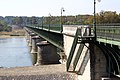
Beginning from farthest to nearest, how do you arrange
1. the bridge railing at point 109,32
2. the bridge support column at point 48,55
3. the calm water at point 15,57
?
the calm water at point 15,57
the bridge support column at point 48,55
the bridge railing at point 109,32

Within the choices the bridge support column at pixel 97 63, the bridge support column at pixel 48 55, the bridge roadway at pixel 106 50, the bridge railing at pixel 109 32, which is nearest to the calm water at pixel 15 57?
the bridge support column at pixel 48 55

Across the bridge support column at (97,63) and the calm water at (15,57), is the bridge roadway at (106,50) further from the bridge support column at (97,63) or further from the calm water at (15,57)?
the calm water at (15,57)

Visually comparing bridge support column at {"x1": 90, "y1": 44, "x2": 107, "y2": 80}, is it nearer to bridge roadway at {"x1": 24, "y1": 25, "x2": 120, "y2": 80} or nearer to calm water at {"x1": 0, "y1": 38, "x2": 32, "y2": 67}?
bridge roadway at {"x1": 24, "y1": 25, "x2": 120, "y2": 80}

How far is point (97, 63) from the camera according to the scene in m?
28.4

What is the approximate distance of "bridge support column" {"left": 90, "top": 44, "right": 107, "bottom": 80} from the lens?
92.8 feet

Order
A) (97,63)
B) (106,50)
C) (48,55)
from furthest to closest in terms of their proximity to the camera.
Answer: (48,55)
(97,63)
(106,50)

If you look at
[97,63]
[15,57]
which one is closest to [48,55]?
[15,57]

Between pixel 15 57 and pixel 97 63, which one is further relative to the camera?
pixel 15 57

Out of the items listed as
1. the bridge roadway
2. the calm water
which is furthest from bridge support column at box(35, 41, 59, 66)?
the bridge roadway

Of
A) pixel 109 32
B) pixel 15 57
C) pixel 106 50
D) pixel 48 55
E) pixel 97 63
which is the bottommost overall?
pixel 15 57

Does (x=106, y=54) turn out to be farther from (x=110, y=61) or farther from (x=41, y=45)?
(x=41, y=45)

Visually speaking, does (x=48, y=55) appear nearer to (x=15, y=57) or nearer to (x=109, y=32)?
(x=15, y=57)

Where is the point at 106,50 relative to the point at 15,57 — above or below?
above

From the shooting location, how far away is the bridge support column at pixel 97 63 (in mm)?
28297
